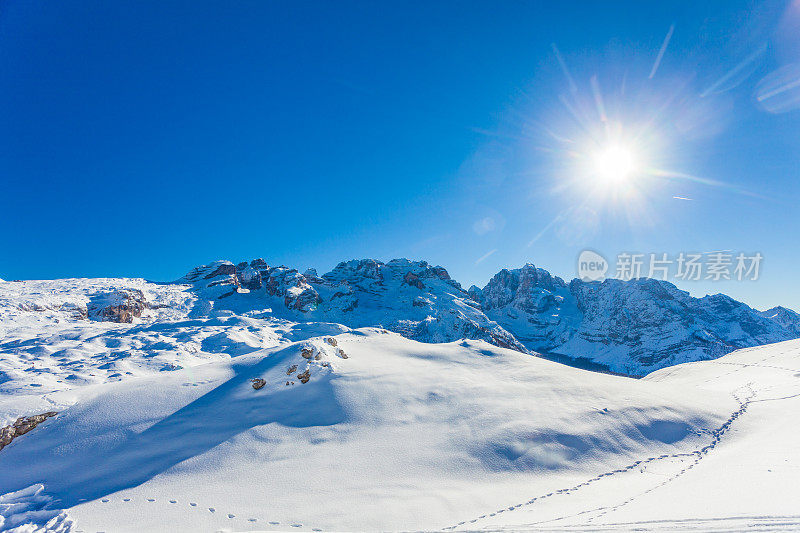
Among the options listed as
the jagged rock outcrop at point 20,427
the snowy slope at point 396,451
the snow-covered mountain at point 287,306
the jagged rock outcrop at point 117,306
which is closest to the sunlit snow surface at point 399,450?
the snowy slope at point 396,451

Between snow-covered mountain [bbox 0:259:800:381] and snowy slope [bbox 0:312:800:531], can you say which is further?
snow-covered mountain [bbox 0:259:800:381]

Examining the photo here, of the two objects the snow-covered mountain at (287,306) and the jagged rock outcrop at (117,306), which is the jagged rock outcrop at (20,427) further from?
the jagged rock outcrop at (117,306)

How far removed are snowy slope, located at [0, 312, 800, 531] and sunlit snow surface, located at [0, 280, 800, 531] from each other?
0.20 feet

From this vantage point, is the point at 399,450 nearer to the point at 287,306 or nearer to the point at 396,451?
the point at 396,451

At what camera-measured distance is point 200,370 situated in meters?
17.1

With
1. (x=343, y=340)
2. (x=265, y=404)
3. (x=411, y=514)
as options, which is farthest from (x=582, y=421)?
(x=343, y=340)

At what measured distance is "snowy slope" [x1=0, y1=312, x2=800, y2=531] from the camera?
7.57 meters

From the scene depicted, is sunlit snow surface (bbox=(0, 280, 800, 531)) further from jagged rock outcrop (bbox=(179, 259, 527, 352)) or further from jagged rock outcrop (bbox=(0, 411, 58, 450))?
jagged rock outcrop (bbox=(179, 259, 527, 352))

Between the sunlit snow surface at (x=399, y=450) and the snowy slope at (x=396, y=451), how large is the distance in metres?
0.06

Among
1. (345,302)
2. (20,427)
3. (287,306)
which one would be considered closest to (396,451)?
(20,427)

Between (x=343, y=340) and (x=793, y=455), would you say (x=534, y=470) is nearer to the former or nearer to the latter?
(x=793, y=455)

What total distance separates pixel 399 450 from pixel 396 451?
114 mm

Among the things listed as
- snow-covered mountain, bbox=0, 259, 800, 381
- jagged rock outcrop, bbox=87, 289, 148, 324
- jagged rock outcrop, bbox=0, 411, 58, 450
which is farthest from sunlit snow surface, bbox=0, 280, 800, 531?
jagged rock outcrop, bbox=87, 289, 148, 324

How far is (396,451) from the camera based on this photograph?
10.7 metres
